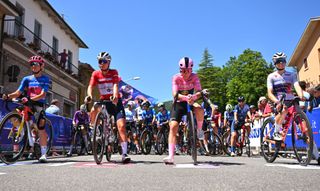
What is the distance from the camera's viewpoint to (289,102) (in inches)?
255

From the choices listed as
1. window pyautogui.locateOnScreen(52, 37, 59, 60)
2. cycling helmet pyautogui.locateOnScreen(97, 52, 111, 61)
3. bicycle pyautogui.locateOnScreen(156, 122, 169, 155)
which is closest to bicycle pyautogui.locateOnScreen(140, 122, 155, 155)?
bicycle pyautogui.locateOnScreen(156, 122, 169, 155)

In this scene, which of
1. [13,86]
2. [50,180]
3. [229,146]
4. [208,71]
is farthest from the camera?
[208,71]

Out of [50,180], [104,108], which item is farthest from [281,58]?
[50,180]

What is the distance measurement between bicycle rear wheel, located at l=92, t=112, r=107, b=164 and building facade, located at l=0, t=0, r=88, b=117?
1065 cm

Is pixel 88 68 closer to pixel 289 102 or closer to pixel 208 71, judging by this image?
pixel 289 102

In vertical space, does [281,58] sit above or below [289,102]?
above

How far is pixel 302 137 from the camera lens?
6164 millimetres

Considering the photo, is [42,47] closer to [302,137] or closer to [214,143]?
[214,143]

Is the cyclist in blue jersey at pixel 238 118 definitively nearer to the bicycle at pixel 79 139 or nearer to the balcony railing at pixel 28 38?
the bicycle at pixel 79 139

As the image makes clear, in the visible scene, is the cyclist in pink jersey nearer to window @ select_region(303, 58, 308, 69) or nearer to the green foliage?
window @ select_region(303, 58, 308, 69)

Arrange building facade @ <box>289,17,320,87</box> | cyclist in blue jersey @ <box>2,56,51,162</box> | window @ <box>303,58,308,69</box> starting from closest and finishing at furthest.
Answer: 1. cyclist in blue jersey @ <box>2,56,51,162</box>
2. building facade @ <box>289,17,320,87</box>
3. window @ <box>303,58,308,69</box>

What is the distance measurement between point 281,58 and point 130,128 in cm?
800

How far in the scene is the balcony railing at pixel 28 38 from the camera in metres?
19.5

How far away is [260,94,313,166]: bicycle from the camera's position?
233 inches
